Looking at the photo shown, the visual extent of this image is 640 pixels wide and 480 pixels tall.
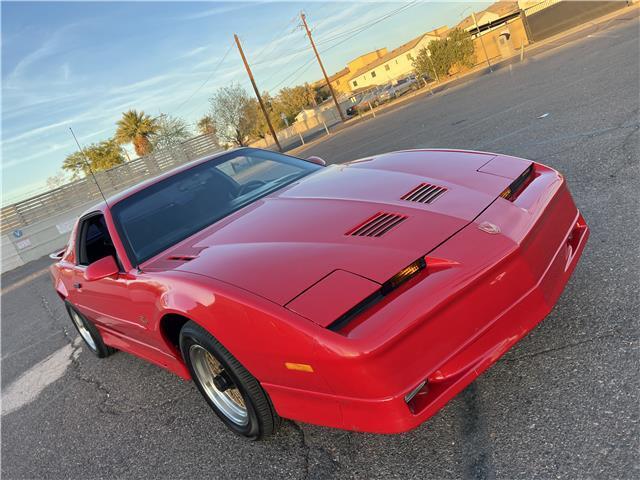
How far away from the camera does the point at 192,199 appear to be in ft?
11.1

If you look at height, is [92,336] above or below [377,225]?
below

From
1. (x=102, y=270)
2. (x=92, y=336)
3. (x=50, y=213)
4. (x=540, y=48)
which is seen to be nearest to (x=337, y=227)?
(x=102, y=270)

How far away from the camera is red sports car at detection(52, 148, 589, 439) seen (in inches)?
73.5

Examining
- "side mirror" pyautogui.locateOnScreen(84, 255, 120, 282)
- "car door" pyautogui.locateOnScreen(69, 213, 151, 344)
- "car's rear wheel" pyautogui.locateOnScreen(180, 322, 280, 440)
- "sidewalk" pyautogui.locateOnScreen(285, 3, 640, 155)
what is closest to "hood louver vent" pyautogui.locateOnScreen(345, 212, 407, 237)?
"car's rear wheel" pyautogui.locateOnScreen(180, 322, 280, 440)

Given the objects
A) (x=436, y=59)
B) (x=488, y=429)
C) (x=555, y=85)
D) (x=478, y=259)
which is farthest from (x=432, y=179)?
(x=436, y=59)

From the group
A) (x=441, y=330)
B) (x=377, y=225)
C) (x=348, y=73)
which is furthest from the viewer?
(x=348, y=73)

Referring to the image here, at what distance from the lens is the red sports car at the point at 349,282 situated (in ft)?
6.12

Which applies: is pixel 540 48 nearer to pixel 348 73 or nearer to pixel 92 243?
pixel 92 243

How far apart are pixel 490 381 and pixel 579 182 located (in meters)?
2.96

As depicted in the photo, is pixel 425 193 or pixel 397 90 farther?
pixel 397 90

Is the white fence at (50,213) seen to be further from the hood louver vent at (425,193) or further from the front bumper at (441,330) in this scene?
the front bumper at (441,330)

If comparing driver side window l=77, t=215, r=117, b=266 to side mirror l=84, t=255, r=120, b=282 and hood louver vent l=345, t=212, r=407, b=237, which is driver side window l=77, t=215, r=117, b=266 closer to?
side mirror l=84, t=255, r=120, b=282

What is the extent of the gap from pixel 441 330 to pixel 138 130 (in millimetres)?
47812

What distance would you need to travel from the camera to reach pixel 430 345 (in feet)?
6.16
